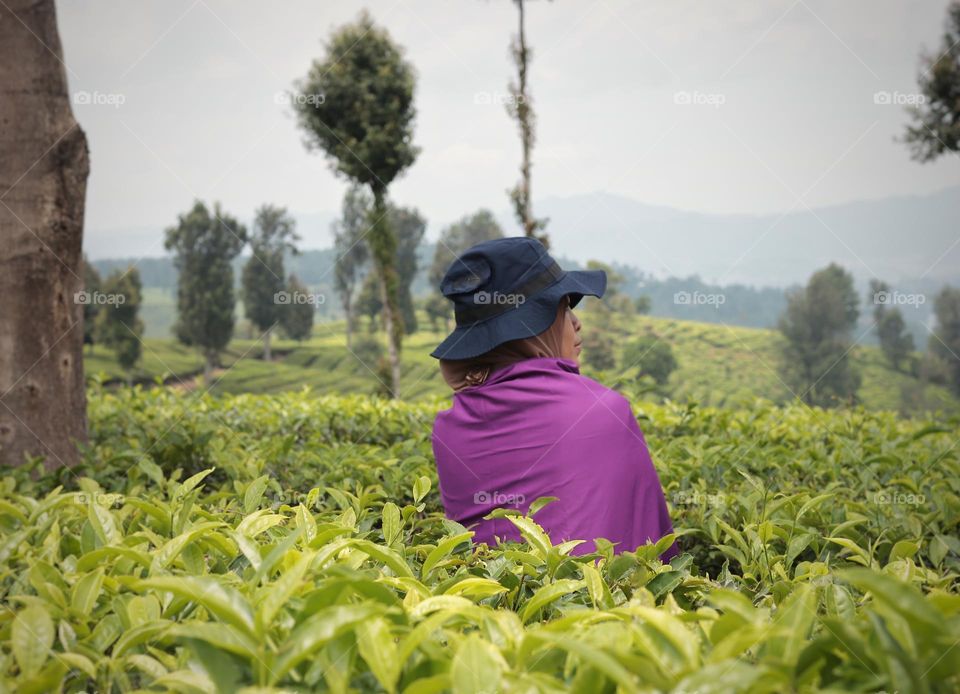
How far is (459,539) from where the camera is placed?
1.20m

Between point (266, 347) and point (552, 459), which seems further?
point (266, 347)

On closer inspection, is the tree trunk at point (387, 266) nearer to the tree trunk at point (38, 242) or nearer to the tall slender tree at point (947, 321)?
the tree trunk at point (38, 242)

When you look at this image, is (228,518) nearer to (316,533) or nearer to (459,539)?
(316,533)

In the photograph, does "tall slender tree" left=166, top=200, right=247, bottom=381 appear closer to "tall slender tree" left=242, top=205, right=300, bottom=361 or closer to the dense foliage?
"tall slender tree" left=242, top=205, right=300, bottom=361

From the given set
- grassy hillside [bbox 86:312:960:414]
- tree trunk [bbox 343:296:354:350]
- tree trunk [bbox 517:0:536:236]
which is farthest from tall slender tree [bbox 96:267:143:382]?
tree trunk [bbox 517:0:536:236]

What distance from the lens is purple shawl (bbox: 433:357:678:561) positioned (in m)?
2.02

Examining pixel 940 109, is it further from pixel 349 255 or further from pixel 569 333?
pixel 349 255

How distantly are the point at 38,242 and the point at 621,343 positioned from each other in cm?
4543

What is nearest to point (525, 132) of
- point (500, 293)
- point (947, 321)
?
point (500, 293)

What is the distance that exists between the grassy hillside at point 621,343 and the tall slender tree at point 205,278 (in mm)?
2922

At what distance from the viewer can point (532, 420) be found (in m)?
2.18

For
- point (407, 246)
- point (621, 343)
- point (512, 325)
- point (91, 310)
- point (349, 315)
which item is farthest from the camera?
point (407, 246)

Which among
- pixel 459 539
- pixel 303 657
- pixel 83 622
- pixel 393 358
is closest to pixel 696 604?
pixel 459 539

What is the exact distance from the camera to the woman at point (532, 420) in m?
2.03
